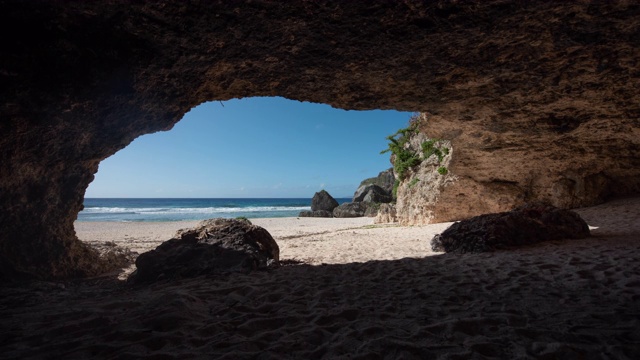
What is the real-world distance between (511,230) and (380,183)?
90.8 feet

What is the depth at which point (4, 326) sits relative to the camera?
9.25 ft

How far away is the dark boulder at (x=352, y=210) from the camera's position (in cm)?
2816

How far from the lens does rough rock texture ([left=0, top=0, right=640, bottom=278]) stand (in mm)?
3287

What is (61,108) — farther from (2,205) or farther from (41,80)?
(2,205)

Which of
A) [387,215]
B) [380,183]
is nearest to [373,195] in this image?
[380,183]

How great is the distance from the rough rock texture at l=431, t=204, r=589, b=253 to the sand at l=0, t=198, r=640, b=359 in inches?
45.1

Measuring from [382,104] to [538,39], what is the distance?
2548 millimetres

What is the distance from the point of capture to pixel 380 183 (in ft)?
111

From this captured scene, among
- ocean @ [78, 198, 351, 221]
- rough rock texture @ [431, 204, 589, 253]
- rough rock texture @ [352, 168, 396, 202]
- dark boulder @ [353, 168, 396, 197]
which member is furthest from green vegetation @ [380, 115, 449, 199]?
ocean @ [78, 198, 351, 221]

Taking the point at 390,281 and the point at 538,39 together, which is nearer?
the point at 538,39

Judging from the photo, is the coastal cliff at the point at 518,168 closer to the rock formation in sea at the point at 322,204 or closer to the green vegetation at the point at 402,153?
the green vegetation at the point at 402,153

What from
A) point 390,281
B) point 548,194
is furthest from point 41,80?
point 548,194

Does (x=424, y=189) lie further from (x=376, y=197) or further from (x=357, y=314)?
(x=376, y=197)

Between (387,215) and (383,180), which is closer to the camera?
(387,215)
